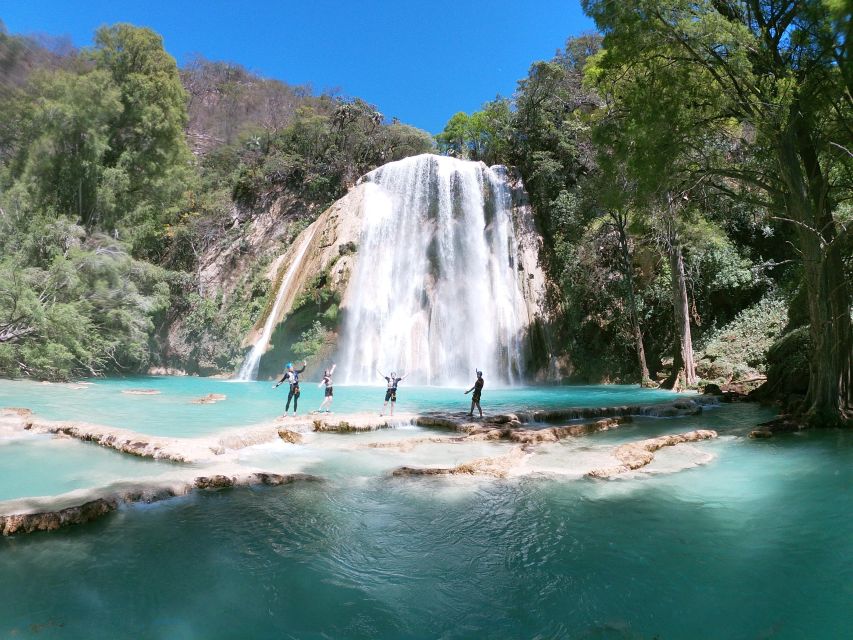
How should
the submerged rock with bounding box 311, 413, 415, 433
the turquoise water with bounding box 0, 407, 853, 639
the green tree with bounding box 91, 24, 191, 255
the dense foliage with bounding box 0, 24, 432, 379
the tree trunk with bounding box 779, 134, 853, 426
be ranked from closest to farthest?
the turquoise water with bounding box 0, 407, 853, 639 < the tree trunk with bounding box 779, 134, 853, 426 < the submerged rock with bounding box 311, 413, 415, 433 < the dense foliage with bounding box 0, 24, 432, 379 < the green tree with bounding box 91, 24, 191, 255

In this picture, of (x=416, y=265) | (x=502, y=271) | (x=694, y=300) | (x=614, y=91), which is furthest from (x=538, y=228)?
(x=614, y=91)

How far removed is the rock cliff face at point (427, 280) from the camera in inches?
983

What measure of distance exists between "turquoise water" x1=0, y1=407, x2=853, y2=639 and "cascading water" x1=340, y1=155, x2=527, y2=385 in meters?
18.0

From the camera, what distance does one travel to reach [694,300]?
2247 centimetres

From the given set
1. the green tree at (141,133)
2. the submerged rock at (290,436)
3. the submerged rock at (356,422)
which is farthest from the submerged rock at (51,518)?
the green tree at (141,133)

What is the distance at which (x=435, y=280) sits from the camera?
26.1 m

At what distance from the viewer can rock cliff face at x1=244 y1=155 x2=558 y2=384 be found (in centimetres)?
2497

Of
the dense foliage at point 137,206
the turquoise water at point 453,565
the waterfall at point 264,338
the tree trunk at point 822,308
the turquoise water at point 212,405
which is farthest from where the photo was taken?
the waterfall at point 264,338

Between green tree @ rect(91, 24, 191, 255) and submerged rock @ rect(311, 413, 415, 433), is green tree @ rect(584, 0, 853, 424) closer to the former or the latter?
submerged rock @ rect(311, 413, 415, 433)

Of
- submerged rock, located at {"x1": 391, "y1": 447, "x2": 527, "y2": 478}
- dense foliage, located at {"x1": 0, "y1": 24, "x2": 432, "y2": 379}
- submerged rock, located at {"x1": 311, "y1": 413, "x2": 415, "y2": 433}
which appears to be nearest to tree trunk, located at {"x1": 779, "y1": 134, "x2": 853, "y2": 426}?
submerged rock, located at {"x1": 391, "y1": 447, "x2": 527, "y2": 478}

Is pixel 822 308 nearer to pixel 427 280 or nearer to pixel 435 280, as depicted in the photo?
pixel 435 280

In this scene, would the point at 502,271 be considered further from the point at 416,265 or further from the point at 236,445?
the point at 236,445

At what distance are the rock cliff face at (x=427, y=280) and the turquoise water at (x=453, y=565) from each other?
1822cm

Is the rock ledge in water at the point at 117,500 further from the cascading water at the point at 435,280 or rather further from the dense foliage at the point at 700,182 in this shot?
the cascading water at the point at 435,280
